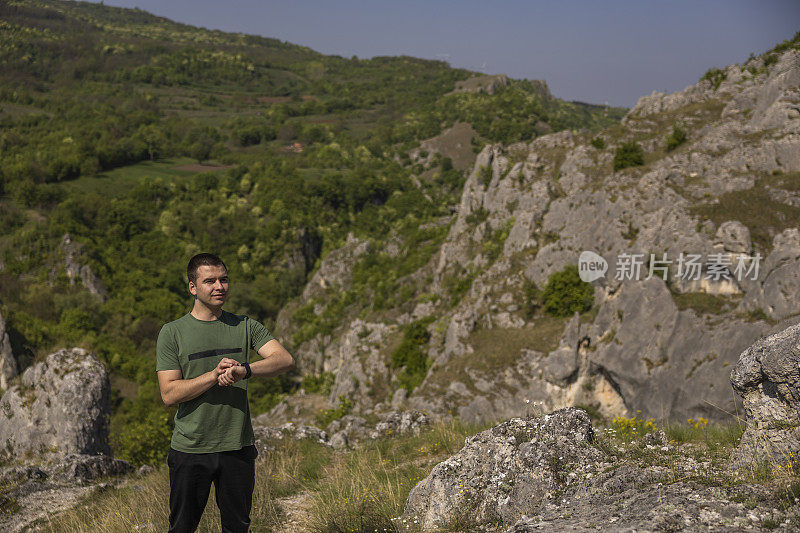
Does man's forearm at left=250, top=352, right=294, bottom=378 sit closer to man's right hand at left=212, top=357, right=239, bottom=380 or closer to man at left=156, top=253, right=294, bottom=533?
man at left=156, top=253, right=294, bottom=533

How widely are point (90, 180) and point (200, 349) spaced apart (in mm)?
122803

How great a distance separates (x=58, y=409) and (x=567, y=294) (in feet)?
82.2

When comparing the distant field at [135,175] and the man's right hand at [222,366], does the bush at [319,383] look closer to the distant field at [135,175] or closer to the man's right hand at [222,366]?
the man's right hand at [222,366]

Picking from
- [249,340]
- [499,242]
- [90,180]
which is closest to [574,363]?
[499,242]

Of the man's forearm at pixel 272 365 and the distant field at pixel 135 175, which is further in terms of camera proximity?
the distant field at pixel 135 175

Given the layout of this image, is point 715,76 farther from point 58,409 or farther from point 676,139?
point 58,409

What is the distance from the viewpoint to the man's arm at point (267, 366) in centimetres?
411

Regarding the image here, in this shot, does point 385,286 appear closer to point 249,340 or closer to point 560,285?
point 560,285

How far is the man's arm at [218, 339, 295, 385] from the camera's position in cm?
411

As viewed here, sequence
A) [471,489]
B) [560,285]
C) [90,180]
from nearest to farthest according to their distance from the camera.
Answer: [471,489], [560,285], [90,180]

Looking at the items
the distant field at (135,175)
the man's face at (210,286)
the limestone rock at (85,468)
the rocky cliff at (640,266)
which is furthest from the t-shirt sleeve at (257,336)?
the distant field at (135,175)

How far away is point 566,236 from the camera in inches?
1223

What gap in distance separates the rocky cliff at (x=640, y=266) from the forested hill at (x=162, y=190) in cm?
2188

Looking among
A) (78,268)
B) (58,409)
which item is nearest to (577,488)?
(58,409)
